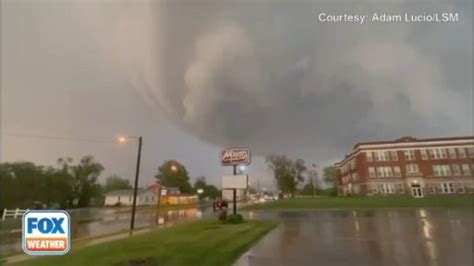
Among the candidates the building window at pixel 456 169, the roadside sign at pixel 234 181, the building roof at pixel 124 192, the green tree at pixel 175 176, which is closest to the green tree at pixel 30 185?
the building roof at pixel 124 192

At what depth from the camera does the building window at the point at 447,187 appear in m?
3.12

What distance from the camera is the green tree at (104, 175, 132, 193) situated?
139 inches

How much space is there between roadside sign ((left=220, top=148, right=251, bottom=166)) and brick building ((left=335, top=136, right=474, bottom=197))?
4.68 feet

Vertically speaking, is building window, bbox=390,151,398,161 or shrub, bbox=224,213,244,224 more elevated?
building window, bbox=390,151,398,161

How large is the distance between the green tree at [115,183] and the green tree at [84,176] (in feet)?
0.45

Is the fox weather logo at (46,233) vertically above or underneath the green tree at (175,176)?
underneath

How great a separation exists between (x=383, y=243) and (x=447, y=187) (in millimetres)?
1074

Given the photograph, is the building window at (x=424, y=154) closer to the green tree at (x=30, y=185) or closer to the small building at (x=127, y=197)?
the small building at (x=127, y=197)

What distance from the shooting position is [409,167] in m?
3.47

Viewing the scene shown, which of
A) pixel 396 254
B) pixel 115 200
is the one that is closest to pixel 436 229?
pixel 396 254

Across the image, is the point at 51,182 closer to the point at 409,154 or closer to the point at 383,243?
the point at 383,243

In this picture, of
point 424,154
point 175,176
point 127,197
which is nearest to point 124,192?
point 127,197

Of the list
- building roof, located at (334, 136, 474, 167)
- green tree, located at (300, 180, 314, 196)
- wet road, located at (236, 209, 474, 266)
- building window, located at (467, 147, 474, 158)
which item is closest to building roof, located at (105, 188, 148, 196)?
wet road, located at (236, 209, 474, 266)

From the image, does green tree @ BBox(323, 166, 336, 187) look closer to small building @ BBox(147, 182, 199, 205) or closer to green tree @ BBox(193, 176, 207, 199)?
green tree @ BBox(193, 176, 207, 199)
